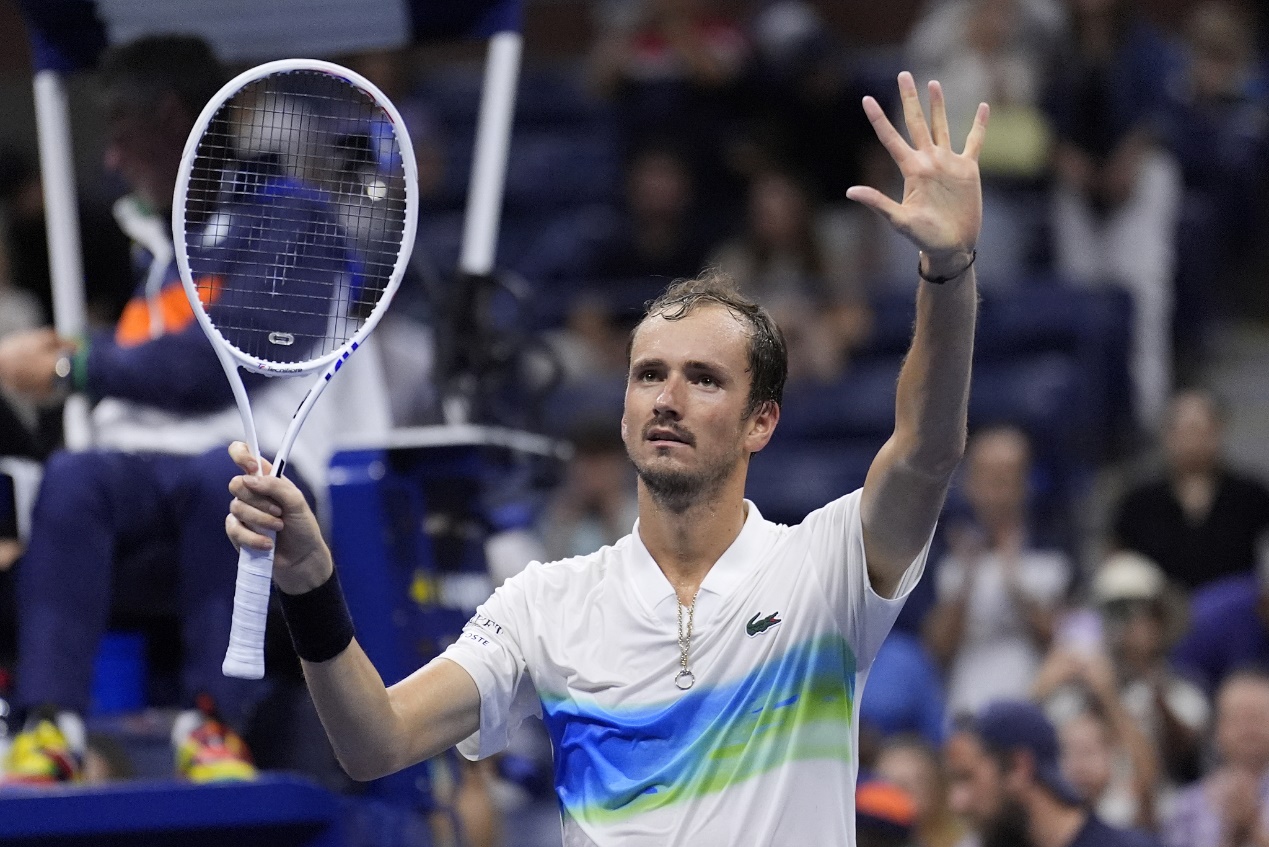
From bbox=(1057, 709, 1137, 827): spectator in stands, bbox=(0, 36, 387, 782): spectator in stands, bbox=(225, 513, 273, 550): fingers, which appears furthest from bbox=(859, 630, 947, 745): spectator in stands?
bbox=(225, 513, 273, 550): fingers

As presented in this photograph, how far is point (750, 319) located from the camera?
126 inches

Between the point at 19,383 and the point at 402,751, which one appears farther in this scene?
the point at 19,383

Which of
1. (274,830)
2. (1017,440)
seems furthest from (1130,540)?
(274,830)

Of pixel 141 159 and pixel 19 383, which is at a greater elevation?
pixel 141 159

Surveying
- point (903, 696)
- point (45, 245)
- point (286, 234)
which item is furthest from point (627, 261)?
point (286, 234)

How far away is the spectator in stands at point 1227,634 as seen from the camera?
7.02 meters

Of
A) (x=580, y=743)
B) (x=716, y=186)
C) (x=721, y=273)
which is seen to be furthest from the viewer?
(x=716, y=186)

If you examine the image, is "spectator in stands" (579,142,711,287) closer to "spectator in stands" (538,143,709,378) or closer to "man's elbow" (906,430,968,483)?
"spectator in stands" (538,143,709,378)

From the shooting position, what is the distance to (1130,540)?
303 inches

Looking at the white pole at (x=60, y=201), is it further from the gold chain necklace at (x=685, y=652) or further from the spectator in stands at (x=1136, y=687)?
the spectator in stands at (x=1136, y=687)

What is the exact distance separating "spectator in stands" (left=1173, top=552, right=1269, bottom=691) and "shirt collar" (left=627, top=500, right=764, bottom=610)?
167 inches

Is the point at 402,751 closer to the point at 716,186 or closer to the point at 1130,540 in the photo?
the point at 1130,540

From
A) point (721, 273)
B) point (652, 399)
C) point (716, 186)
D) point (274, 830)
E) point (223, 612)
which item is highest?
point (716, 186)

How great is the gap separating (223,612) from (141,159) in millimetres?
1082
